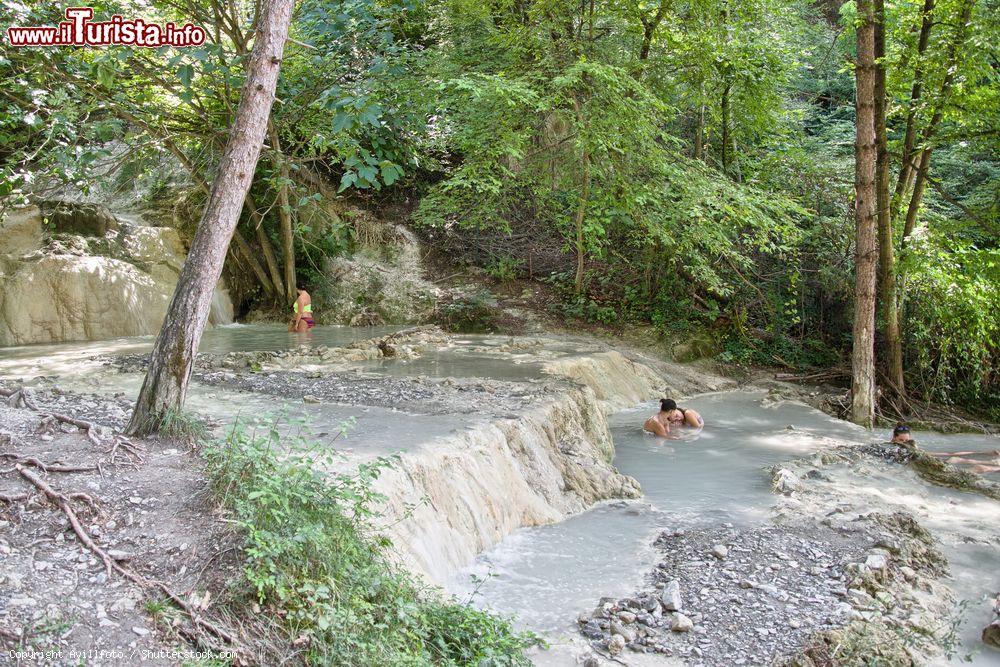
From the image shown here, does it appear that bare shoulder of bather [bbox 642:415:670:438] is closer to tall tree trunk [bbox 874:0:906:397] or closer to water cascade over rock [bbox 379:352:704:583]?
water cascade over rock [bbox 379:352:704:583]

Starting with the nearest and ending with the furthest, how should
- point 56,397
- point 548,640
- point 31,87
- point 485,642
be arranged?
point 485,642 → point 548,640 → point 56,397 → point 31,87

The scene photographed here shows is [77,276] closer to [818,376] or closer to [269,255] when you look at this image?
[269,255]

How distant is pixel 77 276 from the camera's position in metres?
13.7

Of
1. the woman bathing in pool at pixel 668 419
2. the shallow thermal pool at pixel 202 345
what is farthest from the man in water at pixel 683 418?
the shallow thermal pool at pixel 202 345

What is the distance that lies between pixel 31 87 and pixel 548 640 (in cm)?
1015

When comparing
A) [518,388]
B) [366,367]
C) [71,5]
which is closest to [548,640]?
[518,388]

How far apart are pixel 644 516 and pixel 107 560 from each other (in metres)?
5.13

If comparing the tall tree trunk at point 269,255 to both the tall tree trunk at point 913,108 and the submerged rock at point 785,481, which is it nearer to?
the submerged rock at point 785,481

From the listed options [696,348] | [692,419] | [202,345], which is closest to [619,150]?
[692,419]

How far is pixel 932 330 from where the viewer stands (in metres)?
13.5

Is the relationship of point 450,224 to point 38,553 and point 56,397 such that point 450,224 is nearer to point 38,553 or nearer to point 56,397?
point 56,397

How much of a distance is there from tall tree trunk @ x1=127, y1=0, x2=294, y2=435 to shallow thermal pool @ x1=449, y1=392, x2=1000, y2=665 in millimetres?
2589

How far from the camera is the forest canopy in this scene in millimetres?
11008

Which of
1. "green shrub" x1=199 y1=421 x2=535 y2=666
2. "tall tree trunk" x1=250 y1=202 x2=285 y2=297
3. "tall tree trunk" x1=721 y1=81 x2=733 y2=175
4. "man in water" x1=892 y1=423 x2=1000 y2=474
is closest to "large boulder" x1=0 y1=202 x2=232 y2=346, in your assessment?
"tall tree trunk" x1=250 y1=202 x2=285 y2=297
